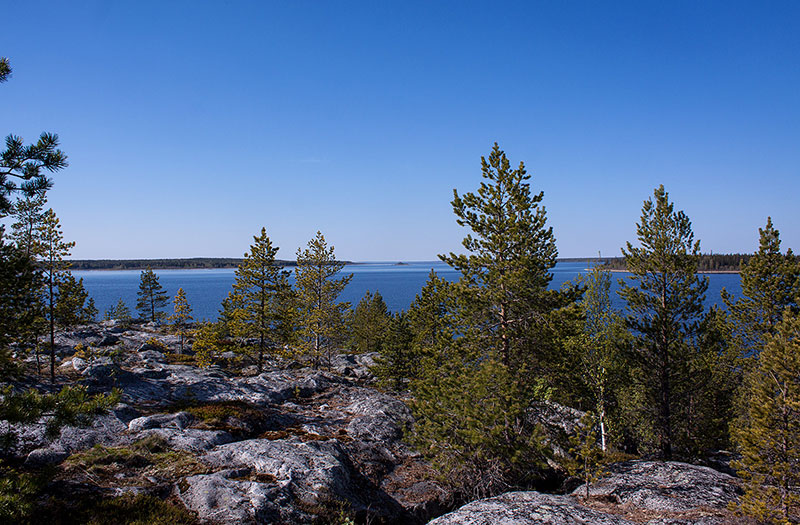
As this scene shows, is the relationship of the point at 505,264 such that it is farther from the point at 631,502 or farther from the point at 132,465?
the point at 132,465

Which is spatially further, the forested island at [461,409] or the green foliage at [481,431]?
the green foliage at [481,431]

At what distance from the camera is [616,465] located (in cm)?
1544

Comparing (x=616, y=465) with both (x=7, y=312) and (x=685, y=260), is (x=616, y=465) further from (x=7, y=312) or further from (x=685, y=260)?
(x=7, y=312)

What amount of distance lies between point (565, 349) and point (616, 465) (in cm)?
530

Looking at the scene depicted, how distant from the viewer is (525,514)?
10133 millimetres

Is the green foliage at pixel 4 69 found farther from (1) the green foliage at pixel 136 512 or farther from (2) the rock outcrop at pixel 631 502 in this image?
(2) the rock outcrop at pixel 631 502

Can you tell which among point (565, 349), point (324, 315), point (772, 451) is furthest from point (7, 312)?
point (324, 315)

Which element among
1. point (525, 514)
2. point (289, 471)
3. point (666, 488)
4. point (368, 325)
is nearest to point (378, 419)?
point (289, 471)

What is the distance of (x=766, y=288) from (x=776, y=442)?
16218mm

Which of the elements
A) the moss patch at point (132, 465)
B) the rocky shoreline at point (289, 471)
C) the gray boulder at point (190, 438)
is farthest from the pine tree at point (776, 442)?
the gray boulder at point (190, 438)

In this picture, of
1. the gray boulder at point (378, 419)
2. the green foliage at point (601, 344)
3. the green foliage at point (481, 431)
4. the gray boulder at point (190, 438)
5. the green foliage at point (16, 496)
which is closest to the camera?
the green foliage at point (16, 496)

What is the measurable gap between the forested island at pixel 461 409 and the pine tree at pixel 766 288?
10 cm

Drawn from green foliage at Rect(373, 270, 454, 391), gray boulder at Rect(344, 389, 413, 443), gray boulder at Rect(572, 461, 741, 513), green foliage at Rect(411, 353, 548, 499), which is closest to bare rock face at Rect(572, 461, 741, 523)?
gray boulder at Rect(572, 461, 741, 513)

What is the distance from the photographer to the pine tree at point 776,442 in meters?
10.2
